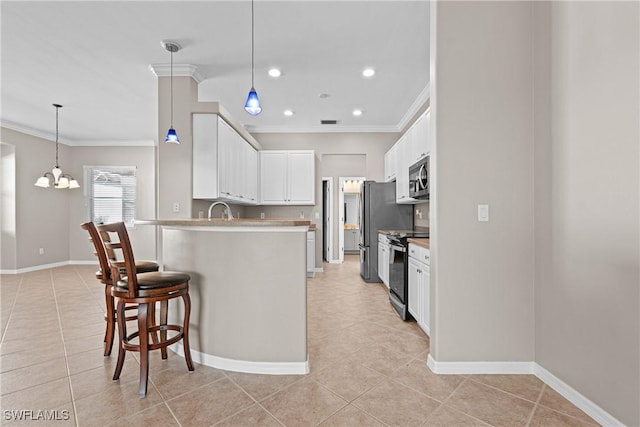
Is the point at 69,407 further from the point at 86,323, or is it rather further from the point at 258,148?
the point at 258,148

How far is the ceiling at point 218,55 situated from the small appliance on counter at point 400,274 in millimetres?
2136

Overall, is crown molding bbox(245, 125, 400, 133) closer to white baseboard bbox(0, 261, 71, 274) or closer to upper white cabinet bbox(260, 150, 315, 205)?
upper white cabinet bbox(260, 150, 315, 205)

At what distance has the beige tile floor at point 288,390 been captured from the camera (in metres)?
1.70

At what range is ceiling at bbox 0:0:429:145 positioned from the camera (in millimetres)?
2762

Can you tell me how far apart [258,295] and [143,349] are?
0.75 meters

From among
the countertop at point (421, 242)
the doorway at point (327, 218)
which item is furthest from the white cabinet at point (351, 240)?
the countertop at point (421, 242)

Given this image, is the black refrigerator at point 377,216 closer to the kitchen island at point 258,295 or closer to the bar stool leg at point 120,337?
the kitchen island at point 258,295

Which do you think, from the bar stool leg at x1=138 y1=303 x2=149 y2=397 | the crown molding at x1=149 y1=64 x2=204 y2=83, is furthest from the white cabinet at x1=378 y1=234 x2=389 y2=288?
the crown molding at x1=149 y1=64 x2=204 y2=83

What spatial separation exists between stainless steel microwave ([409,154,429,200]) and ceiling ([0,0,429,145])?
3.93ft

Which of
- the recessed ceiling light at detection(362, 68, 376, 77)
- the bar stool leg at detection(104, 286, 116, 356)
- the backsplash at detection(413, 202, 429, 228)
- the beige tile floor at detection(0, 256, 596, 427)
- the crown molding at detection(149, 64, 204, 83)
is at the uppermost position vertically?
the recessed ceiling light at detection(362, 68, 376, 77)

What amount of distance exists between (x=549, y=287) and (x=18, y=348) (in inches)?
162

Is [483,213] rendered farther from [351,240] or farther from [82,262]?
[82,262]

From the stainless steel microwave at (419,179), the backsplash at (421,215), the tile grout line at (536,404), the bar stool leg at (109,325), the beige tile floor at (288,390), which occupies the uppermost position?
the stainless steel microwave at (419,179)

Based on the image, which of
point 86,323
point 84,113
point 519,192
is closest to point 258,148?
point 84,113
